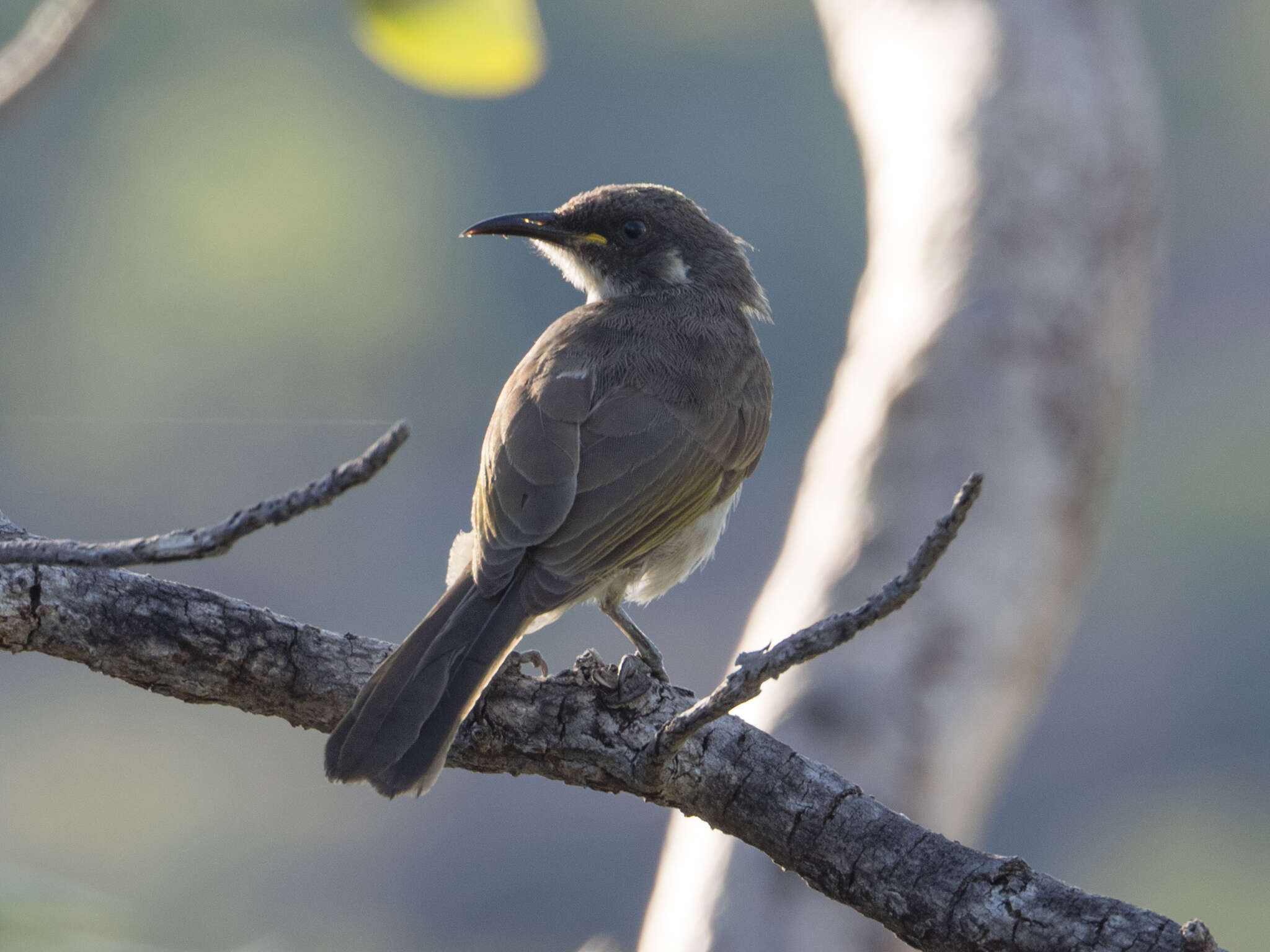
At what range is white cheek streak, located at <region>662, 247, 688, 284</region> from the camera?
3516mm

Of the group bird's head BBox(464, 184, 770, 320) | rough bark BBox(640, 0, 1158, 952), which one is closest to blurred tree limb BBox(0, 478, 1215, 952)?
rough bark BBox(640, 0, 1158, 952)

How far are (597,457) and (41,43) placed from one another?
4.49 feet

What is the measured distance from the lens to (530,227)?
11.1ft

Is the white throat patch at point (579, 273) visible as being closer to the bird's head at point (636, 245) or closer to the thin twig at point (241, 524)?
the bird's head at point (636, 245)

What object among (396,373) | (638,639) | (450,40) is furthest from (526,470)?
(396,373)

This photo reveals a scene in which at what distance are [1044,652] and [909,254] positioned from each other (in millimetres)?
1286

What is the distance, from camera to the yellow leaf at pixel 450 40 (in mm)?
1204

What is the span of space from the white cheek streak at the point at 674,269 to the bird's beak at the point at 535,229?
0.18m

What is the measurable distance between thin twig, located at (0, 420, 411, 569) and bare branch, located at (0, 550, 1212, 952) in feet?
2.47

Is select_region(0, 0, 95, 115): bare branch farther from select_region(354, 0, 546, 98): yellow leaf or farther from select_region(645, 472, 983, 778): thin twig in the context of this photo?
select_region(645, 472, 983, 778): thin twig

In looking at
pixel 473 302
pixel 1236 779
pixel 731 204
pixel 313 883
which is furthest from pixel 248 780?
pixel 1236 779

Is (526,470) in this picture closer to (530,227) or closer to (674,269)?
(530,227)

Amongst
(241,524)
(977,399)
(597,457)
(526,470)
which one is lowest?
(241,524)

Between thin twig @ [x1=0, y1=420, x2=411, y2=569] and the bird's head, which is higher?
the bird's head
